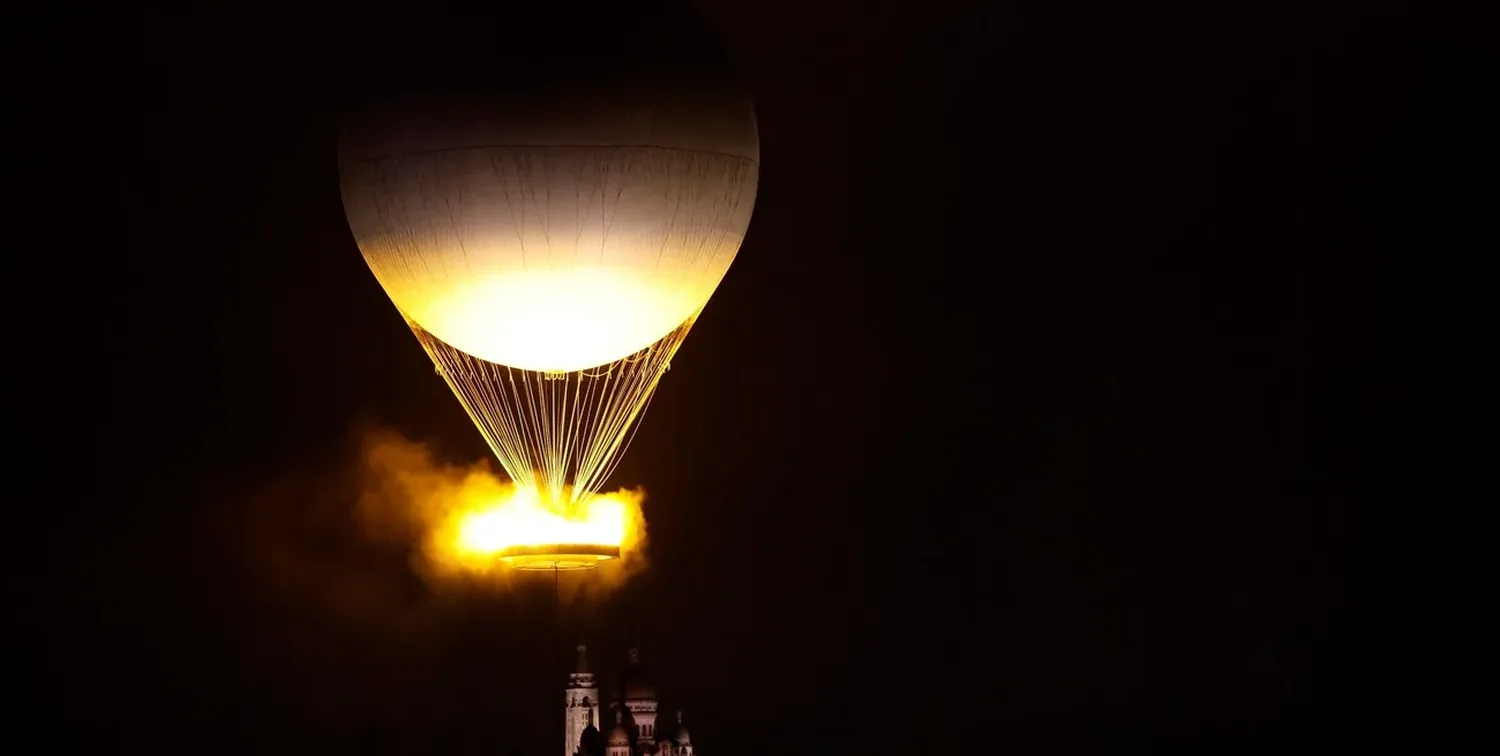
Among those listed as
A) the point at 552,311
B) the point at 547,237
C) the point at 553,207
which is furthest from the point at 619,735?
the point at 553,207

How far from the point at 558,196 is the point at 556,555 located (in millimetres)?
2560

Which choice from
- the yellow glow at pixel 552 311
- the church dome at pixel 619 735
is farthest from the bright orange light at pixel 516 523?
the yellow glow at pixel 552 311

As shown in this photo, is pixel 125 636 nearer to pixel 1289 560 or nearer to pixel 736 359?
pixel 736 359

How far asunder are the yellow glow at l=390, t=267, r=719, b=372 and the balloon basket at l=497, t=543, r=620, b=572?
1.24 m

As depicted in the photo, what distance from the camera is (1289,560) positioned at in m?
15.2

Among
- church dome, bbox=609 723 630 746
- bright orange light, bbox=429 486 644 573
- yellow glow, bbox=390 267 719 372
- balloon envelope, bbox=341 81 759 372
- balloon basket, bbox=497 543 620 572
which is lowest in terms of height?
church dome, bbox=609 723 630 746

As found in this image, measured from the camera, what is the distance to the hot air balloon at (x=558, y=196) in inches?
453

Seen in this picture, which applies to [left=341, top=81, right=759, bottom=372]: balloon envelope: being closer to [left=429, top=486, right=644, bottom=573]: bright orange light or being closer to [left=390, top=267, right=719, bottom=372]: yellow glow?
[left=390, top=267, right=719, bottom=372]: yellow glow

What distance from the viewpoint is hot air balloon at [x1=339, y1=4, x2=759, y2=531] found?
453 inches

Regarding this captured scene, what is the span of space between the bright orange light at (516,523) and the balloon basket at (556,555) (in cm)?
3

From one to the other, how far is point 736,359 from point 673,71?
379cm

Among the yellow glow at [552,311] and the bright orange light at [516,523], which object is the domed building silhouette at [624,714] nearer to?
the bright orange light at [516,523]

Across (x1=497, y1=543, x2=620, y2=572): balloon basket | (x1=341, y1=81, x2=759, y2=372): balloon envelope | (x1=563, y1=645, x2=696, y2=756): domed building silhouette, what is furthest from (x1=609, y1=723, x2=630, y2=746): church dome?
(x1=341, y1=81, x2=759, y2=372): balloon envelope

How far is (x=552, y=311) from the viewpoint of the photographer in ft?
39.7
